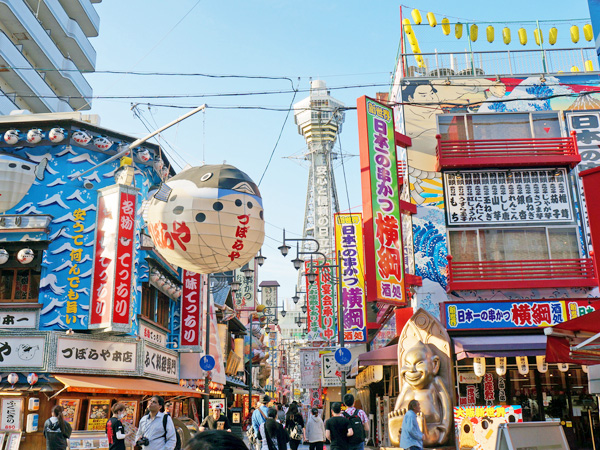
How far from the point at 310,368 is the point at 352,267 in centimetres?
1482

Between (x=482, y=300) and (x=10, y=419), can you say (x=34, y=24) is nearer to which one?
(x=10, y=419)

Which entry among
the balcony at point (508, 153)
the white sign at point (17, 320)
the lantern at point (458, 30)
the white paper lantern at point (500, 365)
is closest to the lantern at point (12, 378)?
the white sign at point (17, 320)

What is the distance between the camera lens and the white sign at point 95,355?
1827cm

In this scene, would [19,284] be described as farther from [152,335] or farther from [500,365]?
[500,365]

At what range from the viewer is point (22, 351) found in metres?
18.1

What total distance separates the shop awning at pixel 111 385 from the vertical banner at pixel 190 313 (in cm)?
458

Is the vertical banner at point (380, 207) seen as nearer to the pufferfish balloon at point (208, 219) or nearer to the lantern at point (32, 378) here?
the pufferfish balloon at point (208, 219)

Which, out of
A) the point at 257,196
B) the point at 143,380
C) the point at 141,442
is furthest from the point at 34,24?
the point at 141,442

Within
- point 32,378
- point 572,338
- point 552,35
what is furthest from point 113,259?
point 552,35

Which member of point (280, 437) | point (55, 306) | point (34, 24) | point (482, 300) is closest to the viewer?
point (280, 437)

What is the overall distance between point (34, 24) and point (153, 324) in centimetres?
2489

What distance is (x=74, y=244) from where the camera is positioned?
19375 millimetres

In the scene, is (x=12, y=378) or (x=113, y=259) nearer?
(x=12, y=378)

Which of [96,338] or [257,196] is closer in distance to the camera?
[257,196]
